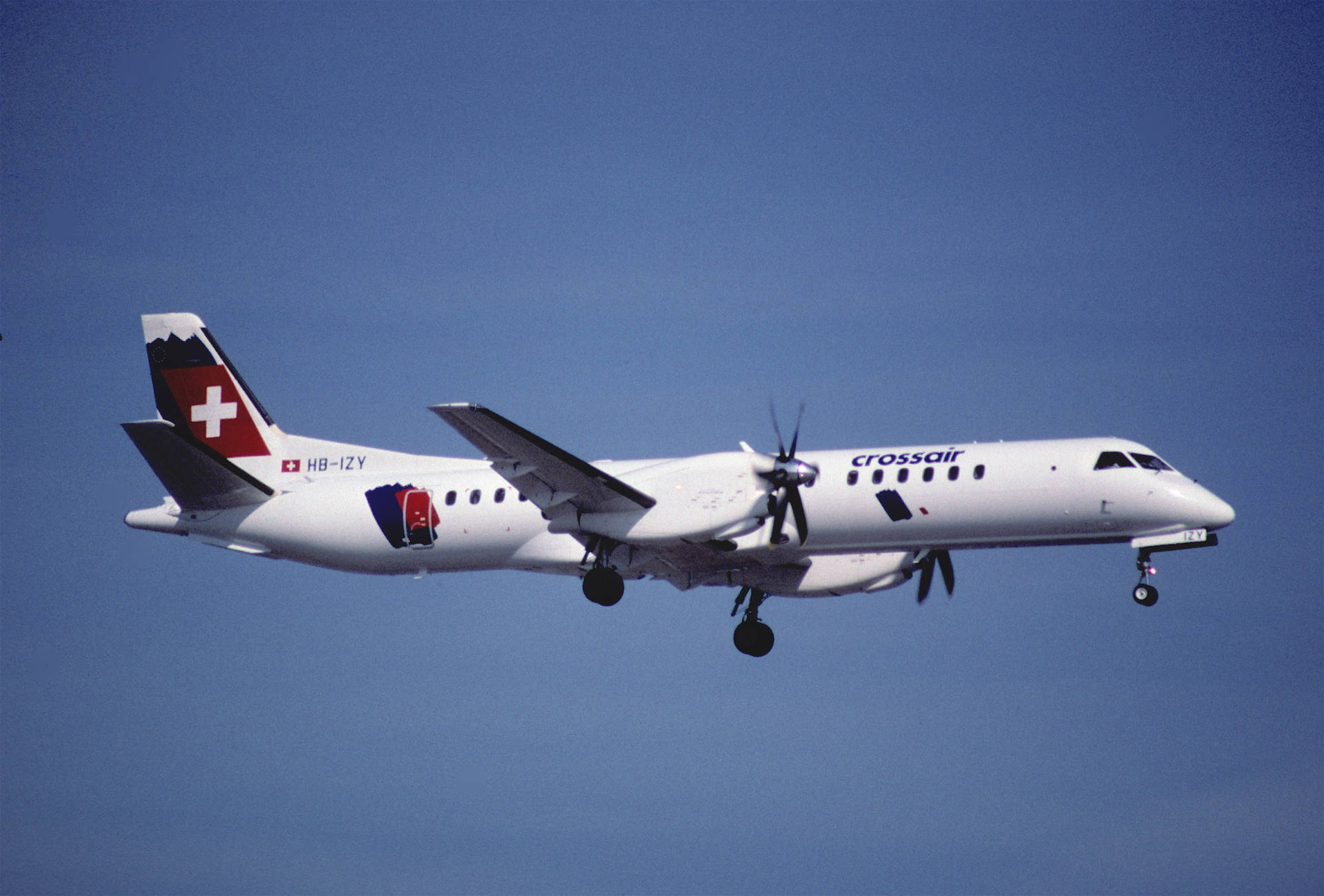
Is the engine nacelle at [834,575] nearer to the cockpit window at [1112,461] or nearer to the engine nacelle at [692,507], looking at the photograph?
the engine nacelle at [692,507]

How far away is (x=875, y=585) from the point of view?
109 feet

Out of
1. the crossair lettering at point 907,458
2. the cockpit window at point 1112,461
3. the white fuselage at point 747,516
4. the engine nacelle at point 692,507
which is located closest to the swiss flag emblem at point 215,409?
the white fuselage at point 747,516

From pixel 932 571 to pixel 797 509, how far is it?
5.13 m

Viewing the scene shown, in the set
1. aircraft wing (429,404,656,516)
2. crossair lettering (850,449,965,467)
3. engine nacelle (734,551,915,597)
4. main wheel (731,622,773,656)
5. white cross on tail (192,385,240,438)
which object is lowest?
main wheel (731,622,773,656)

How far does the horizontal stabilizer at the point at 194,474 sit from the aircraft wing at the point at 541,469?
6548mm

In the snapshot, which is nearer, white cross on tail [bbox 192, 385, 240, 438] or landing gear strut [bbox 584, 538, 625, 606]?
landing gear strut [bbox 584, 538, 625, 606]

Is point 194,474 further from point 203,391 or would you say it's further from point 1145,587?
point 1145,587

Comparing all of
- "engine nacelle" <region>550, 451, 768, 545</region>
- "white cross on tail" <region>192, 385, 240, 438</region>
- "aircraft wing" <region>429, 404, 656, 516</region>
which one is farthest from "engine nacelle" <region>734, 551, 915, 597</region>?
"white cross on tail" <region>192, 385, 240, 438</region>

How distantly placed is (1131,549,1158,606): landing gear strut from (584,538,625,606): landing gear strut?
10140 millimetres

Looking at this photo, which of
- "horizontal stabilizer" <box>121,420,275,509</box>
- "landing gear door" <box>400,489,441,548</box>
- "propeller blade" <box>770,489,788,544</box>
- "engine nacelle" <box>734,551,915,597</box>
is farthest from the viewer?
"engine nacelle" <box>734,551,915,597</box>

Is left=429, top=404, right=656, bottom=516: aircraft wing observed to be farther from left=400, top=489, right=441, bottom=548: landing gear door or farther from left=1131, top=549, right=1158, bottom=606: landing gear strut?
left=1131, top=549, right=1158, bottom=606: landing gear strut

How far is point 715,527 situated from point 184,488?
1174cm

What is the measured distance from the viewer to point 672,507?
99.8 ft

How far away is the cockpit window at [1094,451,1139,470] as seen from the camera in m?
29.4
